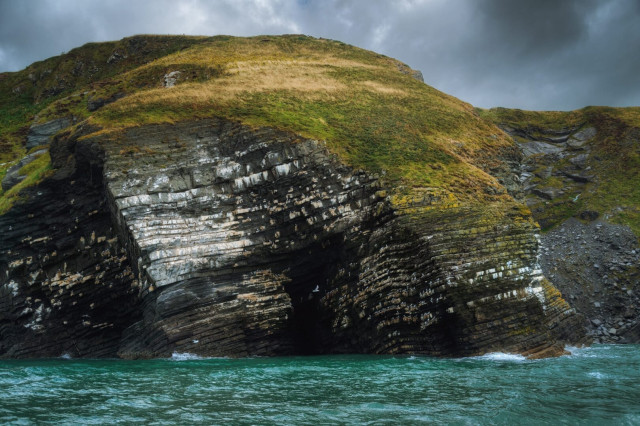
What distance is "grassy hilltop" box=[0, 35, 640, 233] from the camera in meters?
35.3

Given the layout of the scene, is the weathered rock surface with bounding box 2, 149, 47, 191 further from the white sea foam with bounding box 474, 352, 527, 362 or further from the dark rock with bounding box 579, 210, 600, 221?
the dark rock with bounding box 579, 210, 600, 221

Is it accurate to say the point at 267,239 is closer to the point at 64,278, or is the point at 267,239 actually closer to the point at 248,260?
the point at 248,260

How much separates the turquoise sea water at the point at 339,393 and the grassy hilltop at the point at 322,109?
522 inches

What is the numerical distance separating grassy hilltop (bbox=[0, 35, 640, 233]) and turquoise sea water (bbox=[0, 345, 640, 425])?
43.5ft

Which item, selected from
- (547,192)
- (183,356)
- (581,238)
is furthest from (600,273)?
(183,356)

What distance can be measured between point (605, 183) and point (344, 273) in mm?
60533

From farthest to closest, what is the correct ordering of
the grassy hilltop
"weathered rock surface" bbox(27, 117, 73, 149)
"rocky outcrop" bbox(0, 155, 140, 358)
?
"weathered rock surface" bbox(27, 117, 73, 149) → "rocky outcrop" bbox(0, 155, 140, 358) → the grassy hilltop

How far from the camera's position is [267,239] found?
32.9m

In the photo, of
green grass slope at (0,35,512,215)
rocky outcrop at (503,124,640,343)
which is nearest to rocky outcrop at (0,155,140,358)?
green grass slope at (0,35,512,215)

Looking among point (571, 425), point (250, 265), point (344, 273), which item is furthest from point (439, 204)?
point (571, 425)

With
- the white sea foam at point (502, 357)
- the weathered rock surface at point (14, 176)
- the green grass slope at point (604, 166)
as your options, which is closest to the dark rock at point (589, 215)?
the green grass slope at point (604, 166)

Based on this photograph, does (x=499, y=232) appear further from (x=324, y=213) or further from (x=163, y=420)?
(x=163, y=420)

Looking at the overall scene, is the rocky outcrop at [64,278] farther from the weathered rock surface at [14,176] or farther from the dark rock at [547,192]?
the dark rock at [547,192]

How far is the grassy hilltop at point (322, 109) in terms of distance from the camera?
35.3 m
